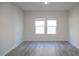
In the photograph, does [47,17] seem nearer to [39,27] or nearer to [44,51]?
[39,27]

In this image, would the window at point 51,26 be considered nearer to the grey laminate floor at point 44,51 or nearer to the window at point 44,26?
the window at point 44,26

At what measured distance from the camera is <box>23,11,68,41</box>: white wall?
7.72 meters

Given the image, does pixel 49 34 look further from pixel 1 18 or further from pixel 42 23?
pixel 1 18

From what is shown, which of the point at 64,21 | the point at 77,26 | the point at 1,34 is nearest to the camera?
the point at 1,34

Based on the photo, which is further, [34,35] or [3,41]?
[34,35]

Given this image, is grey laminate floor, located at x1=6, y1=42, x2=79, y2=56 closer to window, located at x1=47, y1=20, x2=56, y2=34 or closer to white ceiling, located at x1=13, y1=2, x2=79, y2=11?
white ceiling, located at x1=13, y1=2, x2=79, y2=11

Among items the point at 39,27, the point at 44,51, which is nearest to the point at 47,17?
the point at 39,27

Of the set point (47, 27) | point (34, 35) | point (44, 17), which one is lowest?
point (34, 35)

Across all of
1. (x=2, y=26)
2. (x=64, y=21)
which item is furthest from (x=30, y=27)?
(x=2, y=26)

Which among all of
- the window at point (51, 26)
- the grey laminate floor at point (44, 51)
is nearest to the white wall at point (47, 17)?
the window at point (51, 26)

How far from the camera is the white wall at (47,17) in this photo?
7.72 meters

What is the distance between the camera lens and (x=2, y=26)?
157 inches

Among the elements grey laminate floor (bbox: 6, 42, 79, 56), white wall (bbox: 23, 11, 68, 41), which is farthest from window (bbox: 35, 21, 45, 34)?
grey laminate floor (bbox: 6, 42, 79, 56)

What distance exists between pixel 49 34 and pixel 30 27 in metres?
1.42
